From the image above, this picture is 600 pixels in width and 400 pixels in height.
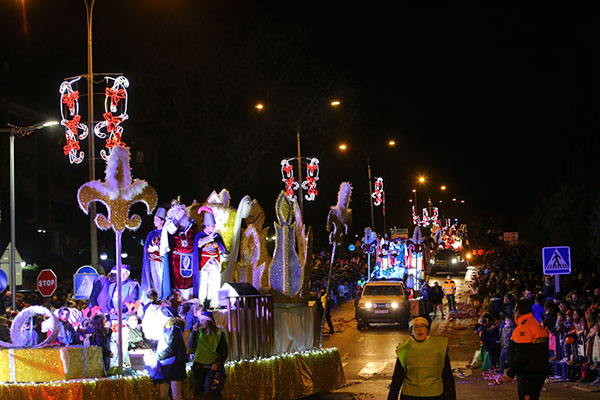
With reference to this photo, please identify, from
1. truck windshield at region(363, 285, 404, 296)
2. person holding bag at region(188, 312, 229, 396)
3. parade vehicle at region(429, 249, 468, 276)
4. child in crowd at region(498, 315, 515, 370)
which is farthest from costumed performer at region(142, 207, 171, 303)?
parade vehicle at region(429, 249, 468, 276)

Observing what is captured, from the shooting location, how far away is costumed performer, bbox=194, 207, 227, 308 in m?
14.9

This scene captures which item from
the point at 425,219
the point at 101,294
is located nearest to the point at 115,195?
the point at 101,294

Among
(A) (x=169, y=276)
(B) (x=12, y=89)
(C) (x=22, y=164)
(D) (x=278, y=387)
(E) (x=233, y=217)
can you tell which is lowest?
(D) (x=278, y=387)

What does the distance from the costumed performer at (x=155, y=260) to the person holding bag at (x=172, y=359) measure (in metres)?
4.00

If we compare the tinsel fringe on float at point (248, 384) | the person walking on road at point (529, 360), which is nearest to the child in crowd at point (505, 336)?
the tinsel fringe on float at point (248, 384)

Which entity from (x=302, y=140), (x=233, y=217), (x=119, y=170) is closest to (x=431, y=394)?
(x=119, y=170)

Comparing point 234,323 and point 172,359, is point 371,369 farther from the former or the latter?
point 172,359

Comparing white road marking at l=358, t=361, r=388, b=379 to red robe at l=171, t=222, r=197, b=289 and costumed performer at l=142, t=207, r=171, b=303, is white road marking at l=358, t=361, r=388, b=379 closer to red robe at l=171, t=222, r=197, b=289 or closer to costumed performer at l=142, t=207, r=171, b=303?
red robe at l=171, t=222, r=197, b=289

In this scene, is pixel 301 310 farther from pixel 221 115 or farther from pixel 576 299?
pixel 221 115

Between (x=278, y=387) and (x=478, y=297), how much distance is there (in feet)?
61.2

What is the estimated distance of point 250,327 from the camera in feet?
42.9

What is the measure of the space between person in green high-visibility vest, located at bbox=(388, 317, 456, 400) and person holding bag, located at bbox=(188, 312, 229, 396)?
446 cm

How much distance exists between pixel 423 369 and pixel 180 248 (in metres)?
8.46

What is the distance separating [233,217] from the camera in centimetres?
1598
